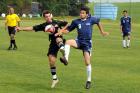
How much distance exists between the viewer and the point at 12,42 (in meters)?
28.0

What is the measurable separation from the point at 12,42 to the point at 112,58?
676cm

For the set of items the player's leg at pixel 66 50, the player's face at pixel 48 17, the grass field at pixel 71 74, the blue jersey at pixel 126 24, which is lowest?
the blue jersey at pixel 126 24

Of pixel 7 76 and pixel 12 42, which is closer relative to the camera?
pixel 7 76

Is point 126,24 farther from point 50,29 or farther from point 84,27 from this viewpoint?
point 50,29

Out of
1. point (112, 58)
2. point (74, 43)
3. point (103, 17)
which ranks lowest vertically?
point (103, 17)

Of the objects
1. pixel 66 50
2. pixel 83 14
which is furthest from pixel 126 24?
pixel 66 50

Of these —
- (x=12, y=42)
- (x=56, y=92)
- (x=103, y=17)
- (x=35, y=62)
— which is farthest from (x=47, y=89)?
(x=103, y=17)

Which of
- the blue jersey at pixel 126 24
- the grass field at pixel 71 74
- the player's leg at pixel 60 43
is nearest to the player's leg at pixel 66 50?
the player's leg at pixel 60 43

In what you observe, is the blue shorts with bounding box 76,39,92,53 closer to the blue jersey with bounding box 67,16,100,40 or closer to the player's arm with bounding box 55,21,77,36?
the blue jersey with bounding box 67,16,100,40

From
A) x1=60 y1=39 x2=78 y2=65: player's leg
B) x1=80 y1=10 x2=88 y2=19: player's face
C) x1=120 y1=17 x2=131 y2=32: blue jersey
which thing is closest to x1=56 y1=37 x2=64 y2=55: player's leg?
x1=60 y1=39 x2=78 y2=65: player's leg

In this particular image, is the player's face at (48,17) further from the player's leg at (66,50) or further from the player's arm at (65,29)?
the player's leg at (66,50)

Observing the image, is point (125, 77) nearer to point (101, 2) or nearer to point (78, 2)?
point (101, 2)

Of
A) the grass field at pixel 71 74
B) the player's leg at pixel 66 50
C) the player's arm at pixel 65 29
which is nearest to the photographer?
the player's leg at pixel 66 50

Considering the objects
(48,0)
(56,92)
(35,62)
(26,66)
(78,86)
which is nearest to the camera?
(56,92)
